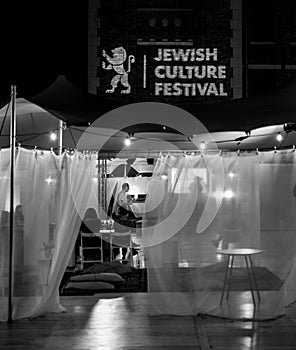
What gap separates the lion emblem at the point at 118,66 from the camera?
454 inches

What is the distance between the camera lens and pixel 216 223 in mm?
5320

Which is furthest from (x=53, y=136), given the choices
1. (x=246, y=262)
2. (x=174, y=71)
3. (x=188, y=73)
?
(x=188, y=73)

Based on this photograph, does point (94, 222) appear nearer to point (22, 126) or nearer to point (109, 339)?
point (22, 126)

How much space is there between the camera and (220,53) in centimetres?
1172

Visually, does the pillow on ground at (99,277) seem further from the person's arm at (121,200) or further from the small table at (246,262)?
the person's arm at (121,200)

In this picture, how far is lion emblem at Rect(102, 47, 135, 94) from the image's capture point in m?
11.5

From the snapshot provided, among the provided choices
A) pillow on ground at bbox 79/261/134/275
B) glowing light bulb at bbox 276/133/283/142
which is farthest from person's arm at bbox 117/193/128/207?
glowing light bulb at bbox 276/133/283/142

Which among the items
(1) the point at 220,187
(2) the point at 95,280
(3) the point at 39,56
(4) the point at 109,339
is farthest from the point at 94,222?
(3) the point at 39,56

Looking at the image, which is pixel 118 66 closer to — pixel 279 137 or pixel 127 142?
pixel 127 142

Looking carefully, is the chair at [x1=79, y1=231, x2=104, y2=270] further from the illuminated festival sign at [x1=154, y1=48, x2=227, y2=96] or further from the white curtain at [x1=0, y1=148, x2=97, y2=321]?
the illuminated festival sign at [x1=154, y1=48, x2=227, y2=96]

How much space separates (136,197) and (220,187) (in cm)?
927

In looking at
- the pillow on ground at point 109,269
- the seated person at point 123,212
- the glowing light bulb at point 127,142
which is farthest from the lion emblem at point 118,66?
the pillow on ground at point 109,269

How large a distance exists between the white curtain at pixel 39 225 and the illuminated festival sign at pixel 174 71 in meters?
6.72

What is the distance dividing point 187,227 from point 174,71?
701 cm
